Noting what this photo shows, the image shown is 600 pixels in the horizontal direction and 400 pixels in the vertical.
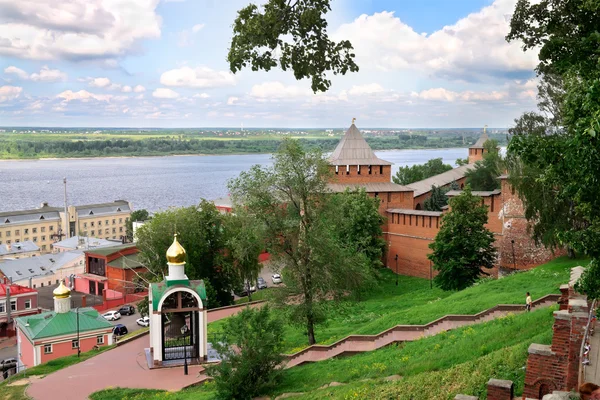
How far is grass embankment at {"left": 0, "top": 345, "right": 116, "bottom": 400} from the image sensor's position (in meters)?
16.2

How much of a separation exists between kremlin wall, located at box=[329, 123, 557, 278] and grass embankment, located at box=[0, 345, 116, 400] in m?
11.6

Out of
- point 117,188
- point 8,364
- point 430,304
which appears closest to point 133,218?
point 8,364

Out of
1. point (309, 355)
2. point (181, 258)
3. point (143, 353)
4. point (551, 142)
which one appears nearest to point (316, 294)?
point (309, 355)

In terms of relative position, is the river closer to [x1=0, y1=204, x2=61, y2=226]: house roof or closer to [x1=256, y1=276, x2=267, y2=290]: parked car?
[x1=0, y1=204, x2=61, y2=226]: house roof

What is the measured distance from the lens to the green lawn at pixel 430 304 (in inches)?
579

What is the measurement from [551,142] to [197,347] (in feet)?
45.6

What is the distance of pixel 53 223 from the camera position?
60656 mm

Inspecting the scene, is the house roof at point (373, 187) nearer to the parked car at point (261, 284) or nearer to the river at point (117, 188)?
the parked car at point (261, 284)

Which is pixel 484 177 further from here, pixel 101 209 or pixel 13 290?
pixel 101 209

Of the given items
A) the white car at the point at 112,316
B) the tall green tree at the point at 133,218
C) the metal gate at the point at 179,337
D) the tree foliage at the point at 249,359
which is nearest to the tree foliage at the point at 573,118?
the tree foliage at the point at 249,359

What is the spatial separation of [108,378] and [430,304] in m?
9.20

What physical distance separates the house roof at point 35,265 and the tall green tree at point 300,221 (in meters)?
29.4

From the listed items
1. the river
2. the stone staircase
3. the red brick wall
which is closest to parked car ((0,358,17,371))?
the stone staircase

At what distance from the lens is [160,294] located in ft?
58.3
